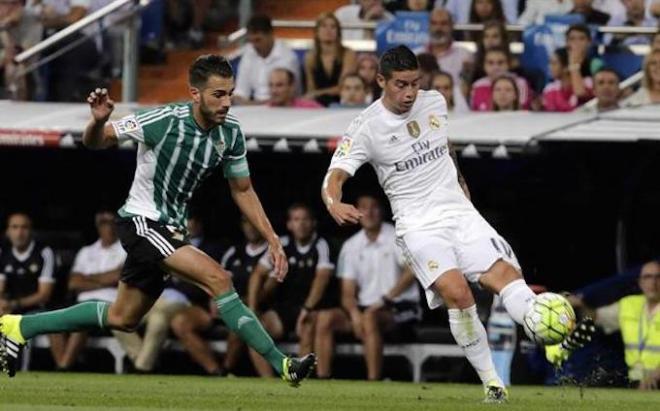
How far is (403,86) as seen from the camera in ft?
39.5

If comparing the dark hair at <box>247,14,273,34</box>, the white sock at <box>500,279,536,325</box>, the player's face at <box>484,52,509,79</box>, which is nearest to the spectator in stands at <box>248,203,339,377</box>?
the player's face at <box>484,52,509,79</box>

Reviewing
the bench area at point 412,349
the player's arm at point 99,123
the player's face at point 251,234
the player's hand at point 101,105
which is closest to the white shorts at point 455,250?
the player's arm at point 99,123

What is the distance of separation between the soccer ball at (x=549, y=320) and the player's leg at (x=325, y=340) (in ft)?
19.7

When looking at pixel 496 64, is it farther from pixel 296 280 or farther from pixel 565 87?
pixel 296 280

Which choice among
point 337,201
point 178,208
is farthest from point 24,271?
point 337,201

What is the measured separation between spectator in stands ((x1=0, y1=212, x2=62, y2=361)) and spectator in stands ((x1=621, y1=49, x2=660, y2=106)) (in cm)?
560

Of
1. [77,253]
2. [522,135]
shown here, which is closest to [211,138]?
[522,135]

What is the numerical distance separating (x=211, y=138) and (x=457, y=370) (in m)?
6.47

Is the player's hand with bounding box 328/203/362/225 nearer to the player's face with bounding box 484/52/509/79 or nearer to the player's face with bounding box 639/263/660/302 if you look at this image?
the player's face with bounding box 639/263/660/302

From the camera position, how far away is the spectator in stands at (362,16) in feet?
65.9

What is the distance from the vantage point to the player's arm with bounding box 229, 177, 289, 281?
1183 cm

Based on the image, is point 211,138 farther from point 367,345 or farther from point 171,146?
point 367,345

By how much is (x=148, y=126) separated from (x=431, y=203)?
180 cm

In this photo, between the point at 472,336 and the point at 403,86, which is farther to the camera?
the point at 403,86
